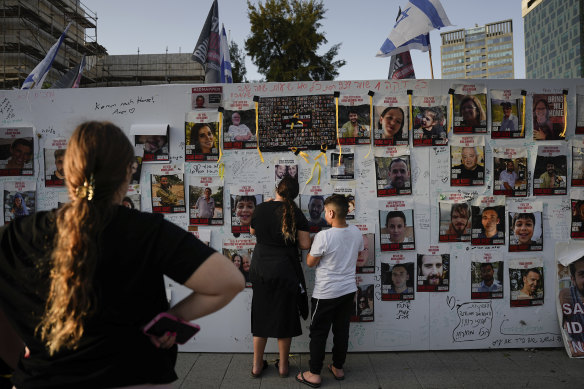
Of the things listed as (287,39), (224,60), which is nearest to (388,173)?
(224,60)

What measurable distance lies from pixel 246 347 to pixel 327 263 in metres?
1.48

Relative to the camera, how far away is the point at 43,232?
4.70 feet

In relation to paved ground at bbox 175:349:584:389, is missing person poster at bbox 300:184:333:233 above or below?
above

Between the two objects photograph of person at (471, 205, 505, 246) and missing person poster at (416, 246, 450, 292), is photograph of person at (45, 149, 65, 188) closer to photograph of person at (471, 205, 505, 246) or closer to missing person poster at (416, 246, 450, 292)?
missing person poster at (416, 246, 450, 292)

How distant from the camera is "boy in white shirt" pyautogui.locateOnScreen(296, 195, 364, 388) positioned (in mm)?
3977

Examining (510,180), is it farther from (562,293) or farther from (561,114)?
(562,293)

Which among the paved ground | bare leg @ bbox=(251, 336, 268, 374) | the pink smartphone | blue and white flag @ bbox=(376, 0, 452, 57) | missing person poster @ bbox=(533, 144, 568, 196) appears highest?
blue and white flag @ bbox=(376, 0, 452, 57)

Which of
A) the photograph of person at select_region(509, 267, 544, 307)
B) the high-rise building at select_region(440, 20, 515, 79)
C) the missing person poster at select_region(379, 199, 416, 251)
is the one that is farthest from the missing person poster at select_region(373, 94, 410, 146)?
the high-rise building at select_region(440, 20, 515, 79)

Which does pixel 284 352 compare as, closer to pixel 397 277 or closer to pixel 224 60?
pixel 397 277

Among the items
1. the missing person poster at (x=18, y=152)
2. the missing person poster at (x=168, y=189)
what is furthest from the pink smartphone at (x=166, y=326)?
the missing person poster at (x=18, y=152)

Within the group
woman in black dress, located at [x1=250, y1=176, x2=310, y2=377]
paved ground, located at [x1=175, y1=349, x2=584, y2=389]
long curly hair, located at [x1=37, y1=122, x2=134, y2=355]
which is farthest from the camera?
woman in black dress, located at [x1=250, y1=176, x2=310, y2=377]

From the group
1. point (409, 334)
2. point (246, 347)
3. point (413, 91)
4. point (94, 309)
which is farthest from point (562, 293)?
point (94, 309)

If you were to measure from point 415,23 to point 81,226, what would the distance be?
4.47m

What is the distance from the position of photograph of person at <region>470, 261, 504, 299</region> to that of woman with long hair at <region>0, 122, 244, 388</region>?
392 centimetres
